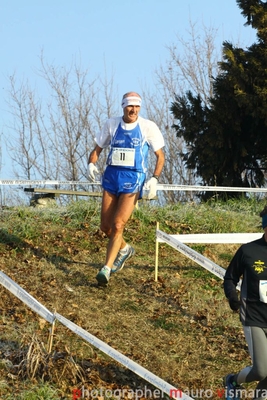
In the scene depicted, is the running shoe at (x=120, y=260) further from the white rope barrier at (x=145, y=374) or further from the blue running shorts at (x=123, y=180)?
the white rope barrier at (x=145, y=374)

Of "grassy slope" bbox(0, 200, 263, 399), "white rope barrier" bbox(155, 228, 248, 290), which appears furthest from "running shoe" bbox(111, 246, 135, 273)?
"white rope barrier" bbox(155, 228, 248, 290)

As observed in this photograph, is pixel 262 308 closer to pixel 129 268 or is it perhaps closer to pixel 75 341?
pixel 75 341

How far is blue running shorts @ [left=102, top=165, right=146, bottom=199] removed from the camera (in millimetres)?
8844

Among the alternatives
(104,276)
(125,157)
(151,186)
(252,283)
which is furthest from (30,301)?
(151,186)

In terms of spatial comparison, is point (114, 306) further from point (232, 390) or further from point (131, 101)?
point (232, 390)

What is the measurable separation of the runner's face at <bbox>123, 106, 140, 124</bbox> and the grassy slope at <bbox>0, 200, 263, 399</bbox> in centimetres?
207

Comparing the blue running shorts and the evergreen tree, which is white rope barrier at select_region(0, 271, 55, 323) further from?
the evergreen tree

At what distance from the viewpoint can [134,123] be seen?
8945 millimetres

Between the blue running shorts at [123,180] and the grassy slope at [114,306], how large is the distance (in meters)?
1.23

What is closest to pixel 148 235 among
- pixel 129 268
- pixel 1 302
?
pixel 129 268

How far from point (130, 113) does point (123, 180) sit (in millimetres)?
825

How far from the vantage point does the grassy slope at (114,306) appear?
6.45 meters

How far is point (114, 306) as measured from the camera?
8.35m

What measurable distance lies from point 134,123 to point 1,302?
2703 mm
